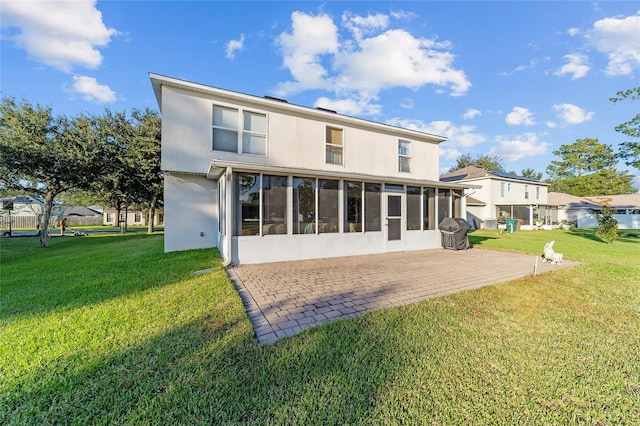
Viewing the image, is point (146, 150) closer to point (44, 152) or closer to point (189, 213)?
point (44, 152)

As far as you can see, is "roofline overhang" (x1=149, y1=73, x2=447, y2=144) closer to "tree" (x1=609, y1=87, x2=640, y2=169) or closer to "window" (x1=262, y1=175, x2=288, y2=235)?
"window" (x1=262, y1=175, x2=288, y2=235)

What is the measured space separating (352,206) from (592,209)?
36.9 metres

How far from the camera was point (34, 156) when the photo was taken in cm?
1199

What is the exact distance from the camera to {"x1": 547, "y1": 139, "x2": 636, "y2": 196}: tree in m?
35.4

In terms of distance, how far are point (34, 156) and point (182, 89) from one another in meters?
9.89

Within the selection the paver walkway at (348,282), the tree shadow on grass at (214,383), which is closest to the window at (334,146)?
the paver walkway at (348,282)

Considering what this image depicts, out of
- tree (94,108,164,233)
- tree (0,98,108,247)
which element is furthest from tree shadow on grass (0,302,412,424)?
tree (94,108,164,233)

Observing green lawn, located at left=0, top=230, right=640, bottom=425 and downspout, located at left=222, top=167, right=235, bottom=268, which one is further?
downspout, located at left=222, top=167, right=235, bottom=268

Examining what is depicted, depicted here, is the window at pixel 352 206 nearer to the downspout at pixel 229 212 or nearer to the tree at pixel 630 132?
the downspout at pixel 229 212

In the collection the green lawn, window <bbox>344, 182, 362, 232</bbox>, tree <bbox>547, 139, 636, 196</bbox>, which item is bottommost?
the green lawn

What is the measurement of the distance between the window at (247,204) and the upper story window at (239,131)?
2688 mm

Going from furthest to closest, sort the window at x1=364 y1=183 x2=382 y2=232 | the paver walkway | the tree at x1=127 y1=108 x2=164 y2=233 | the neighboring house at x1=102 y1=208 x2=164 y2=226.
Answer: the neighboring house at x1=102 y1=208 x2=164 y2=226 → the tree at x1=127 y1=108 x2=164 y2=233 → the window at x1=364 y1=183 x2=382 y2=232 → the paver walkway

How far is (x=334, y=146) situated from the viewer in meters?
11.1

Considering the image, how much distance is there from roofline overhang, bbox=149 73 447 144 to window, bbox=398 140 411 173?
40cm
